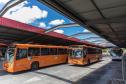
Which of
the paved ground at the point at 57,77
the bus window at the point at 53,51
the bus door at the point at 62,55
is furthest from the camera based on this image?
the bus door at the point at 62,55

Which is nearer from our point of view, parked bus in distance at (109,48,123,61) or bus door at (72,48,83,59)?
bus door at (72,48,83,59)

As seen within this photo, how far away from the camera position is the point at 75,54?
20.4m

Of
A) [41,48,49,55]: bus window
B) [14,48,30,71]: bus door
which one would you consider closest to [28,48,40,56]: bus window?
[14,48,30,71]: bus door

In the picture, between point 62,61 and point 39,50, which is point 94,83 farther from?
point 62,61

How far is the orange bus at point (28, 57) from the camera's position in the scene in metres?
13.9

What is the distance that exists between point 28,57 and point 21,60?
0.97 metres

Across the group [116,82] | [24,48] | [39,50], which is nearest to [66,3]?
[116,82]

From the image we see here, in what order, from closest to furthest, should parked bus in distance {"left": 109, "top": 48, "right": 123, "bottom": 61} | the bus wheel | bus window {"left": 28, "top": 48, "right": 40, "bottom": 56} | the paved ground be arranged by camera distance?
1. the paved ground
2. bus window {"left": 28, "top": 48, "right": 40, "bottom": 56}
3. the bus wheel
4. parked bus in distance {"left": 109, "top": 48, "right": 123, "bottom": 61}

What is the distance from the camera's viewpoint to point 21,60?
1441cm

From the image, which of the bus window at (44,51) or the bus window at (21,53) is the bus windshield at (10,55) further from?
the bus window at (44,51)

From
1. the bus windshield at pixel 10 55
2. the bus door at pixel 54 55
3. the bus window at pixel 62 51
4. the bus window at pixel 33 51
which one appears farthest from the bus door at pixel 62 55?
the bus windshield at pixel 10 55

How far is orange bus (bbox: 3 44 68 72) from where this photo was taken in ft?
45.8

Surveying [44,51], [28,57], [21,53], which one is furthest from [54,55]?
[21,53]

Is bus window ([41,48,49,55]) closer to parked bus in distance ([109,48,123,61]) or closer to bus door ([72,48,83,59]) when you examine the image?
bus door ([72,48,83,59])
